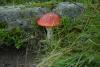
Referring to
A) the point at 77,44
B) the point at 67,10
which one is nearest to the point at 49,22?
the point at 67,10

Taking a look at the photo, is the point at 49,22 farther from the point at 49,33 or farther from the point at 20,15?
the point at 20,15

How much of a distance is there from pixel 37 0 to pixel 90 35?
131cm

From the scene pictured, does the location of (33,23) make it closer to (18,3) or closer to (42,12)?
(42,12)

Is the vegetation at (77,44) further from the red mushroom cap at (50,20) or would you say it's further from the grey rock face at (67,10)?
the grey rock face at (67,10)

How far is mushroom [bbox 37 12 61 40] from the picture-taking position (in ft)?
9.81

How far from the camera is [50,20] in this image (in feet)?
9.94

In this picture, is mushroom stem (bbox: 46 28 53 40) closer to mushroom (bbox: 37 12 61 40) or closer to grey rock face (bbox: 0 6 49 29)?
mushroom (bbox: 37 12 61 40)

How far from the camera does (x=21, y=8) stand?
10.8 feet

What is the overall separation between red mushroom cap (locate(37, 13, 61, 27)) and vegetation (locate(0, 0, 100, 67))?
6cm

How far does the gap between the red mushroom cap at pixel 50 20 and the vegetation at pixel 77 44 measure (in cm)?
6

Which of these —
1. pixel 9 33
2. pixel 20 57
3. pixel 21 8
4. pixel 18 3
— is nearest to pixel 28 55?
pixel 20 57

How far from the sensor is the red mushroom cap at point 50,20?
300 cm

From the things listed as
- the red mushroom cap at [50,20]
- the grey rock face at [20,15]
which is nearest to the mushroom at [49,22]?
the red mushroom cap at [50,20]

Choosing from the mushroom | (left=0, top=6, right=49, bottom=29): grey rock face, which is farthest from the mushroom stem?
(left=0, top=6, right=49, bottom=29): grey rock face
